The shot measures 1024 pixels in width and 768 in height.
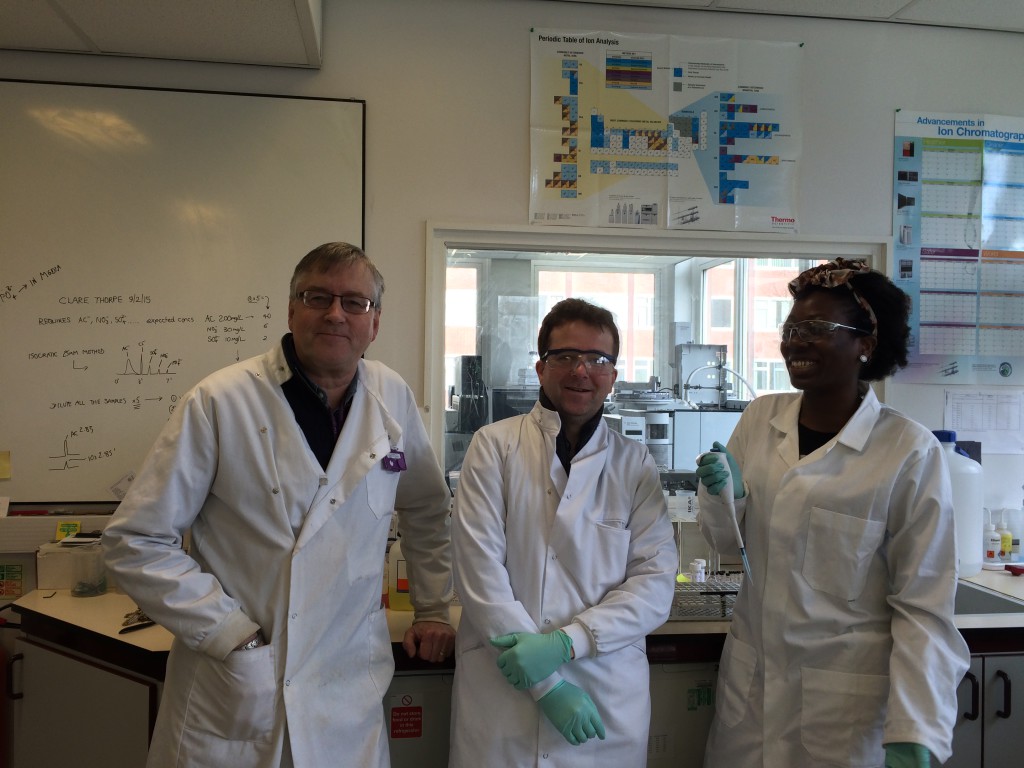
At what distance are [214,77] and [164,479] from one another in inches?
64.4

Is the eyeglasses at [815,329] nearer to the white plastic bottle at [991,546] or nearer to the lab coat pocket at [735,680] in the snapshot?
the lab coat pocket at [735,680]

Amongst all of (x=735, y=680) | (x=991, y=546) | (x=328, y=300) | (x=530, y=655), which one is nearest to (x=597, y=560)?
(x=530, y=655)

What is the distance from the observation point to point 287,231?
7.77 feet

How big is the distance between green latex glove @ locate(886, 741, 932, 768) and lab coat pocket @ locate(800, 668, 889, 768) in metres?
0.08

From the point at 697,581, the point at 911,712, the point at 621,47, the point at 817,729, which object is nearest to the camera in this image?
the point at 911,712

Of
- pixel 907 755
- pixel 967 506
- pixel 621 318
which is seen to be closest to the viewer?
pixel 907 755

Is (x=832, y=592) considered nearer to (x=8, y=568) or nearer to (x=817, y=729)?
(x=817, y=729)

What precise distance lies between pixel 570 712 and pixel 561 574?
26cm

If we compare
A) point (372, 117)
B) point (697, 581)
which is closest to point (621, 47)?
point (372, 117)

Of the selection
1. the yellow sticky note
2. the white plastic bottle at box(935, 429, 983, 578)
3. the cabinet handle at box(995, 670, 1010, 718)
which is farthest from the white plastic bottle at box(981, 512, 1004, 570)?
the yellow sticky note

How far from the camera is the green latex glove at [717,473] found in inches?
59.1

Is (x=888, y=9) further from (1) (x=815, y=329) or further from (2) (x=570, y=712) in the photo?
(2) (x=570, y=712)

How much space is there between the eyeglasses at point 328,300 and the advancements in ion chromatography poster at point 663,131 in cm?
121

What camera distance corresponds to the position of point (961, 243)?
2.68 metres
